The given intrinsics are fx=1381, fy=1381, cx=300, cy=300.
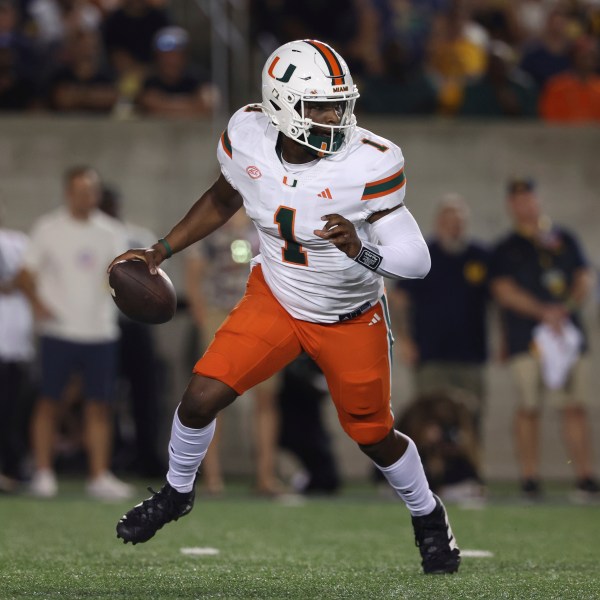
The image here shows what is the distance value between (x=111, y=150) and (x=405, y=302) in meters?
2.54

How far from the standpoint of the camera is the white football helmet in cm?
463

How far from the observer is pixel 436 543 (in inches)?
195

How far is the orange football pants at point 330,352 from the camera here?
4.71 m

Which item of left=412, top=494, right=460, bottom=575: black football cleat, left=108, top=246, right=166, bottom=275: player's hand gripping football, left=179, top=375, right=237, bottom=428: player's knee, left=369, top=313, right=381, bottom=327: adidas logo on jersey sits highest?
left=108, top=246, right=166, bottom=275: player's hand gripping football

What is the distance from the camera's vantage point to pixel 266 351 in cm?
473

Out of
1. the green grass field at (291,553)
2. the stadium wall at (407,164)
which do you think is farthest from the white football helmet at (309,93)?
the stadium wall at (407,164)

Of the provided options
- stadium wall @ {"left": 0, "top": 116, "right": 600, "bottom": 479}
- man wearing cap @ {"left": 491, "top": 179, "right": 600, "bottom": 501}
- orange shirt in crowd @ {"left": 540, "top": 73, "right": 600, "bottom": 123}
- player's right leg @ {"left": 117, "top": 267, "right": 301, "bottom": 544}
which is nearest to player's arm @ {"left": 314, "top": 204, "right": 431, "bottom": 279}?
player's right leg @ {"left": 117, "top": 267, "right": 301, "bottom": 544}

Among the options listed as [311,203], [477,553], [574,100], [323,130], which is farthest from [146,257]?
[574,100]

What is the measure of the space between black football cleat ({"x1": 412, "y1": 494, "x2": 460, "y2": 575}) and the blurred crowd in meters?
5.40

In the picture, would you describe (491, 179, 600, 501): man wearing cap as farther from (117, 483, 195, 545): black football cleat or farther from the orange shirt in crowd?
(117, 483, 195, 545): black football cleat

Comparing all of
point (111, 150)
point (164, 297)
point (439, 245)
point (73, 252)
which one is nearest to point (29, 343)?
point (73, 252)

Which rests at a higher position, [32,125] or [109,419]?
[32,125]

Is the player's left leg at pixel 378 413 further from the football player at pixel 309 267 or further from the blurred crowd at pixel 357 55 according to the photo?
the blurred crowd at pixel 357 55

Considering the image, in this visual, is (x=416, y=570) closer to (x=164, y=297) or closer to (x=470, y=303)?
(x=164, y=297)
